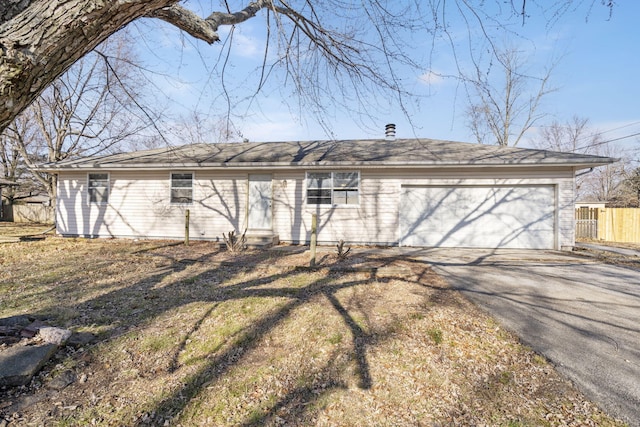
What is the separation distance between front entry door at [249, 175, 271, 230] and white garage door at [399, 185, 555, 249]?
4.27m

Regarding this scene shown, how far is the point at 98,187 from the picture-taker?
11219 millimetres

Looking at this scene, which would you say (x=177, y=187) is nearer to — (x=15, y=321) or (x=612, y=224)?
(x=15, y=321)

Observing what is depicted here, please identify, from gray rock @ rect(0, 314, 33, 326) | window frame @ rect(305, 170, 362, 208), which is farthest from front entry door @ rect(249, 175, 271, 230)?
gray rock @ rect(0, 314, 33, 326)

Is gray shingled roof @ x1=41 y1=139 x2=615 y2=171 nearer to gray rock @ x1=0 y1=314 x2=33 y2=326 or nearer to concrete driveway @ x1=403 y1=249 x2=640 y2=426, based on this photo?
concrete driveway @ x1=403 y1=249 x2=640 y2=426

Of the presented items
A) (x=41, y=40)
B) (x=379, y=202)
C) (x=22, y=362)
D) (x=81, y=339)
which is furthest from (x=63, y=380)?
(x=379, y=202)

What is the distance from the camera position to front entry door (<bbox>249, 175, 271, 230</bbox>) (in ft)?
34.2

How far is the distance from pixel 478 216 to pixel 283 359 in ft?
28.3

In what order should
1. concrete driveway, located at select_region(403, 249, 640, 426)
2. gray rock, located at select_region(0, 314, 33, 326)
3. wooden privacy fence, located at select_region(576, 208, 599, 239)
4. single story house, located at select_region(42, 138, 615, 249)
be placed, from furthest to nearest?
wooden privacy fence, located at select_region(576, 208, 599, 239)
single story house, located at select_region(42, 138, 615, 249)
gray rock, located at select_region(0, 314, 33, 326)
concrete driveway, located at select_region(403, 249, 640, 426)

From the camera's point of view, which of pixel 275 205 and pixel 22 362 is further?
pixel 275 205

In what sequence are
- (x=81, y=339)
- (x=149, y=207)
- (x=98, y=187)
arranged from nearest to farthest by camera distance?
(x=81, y=339)
(x=149, y=207)
(x=98, y=187)

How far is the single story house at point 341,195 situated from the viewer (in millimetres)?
9461

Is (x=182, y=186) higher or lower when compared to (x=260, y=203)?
higher

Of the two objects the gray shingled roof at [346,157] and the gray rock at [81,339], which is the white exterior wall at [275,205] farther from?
the gray rock at [81,339]

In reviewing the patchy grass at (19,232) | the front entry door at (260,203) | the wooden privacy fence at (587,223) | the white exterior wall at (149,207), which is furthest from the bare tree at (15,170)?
the wooden privacy fence at (587,223)
